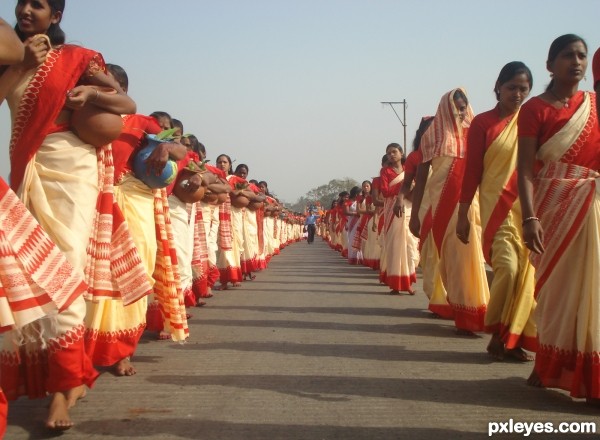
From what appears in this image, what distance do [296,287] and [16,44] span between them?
10.0 metres

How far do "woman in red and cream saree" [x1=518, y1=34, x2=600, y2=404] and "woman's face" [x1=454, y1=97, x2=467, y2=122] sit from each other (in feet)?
9.01

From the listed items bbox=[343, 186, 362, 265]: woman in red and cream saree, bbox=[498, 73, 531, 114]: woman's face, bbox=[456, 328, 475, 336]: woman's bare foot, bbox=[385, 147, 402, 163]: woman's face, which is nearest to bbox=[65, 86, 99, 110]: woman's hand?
bbox=[498, 73, 531, 114]: woman's face

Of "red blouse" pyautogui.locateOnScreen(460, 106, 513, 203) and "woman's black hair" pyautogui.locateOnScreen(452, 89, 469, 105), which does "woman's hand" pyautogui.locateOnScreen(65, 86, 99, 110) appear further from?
"woman's black hair" pyautogui.locateOnScreen(452, 89, 469, 105)

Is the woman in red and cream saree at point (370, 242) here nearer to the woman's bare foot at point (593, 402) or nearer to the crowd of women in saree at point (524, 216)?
the crowd of women in saree at point (524, 216)

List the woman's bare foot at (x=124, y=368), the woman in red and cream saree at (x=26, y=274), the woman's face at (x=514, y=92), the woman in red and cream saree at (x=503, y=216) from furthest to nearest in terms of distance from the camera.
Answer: the woman's face at (x=514, y=92) → the woman in red and cream saree at (x=503, y=216) → the woman's bare foot at (x=124, y=368) → the woman in red and cream saree at (x=26, y=274)

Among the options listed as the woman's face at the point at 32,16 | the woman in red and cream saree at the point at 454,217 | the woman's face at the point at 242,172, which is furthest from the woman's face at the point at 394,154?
the woman's face at the point at 32,16

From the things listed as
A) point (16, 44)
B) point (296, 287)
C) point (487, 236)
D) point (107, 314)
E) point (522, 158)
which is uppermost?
point (16, 44)

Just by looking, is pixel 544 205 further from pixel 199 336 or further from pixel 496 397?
pixel 199 336

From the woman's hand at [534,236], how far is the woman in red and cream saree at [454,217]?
2.40m

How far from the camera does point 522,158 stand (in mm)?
4629

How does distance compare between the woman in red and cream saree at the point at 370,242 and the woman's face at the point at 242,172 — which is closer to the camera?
the woman's face at the point at 242,172

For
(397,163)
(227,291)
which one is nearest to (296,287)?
(227,291)

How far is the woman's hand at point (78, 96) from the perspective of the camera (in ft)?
12.7

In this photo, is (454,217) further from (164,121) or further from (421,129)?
(164,121)
